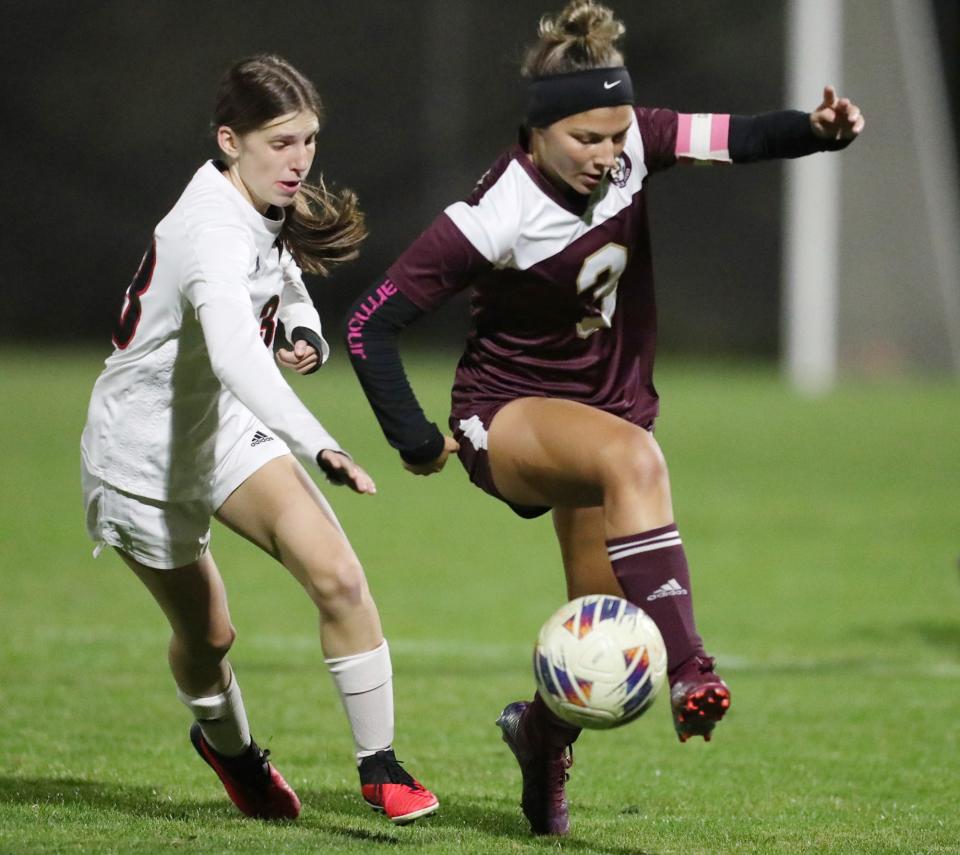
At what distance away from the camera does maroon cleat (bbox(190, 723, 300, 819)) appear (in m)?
4.77

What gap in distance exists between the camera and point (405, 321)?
4.17 meters

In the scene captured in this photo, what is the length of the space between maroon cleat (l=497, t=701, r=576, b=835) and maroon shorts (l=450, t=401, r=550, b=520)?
69cm

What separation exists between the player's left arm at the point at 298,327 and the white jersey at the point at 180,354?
0.08m

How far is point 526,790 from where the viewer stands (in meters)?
4.60

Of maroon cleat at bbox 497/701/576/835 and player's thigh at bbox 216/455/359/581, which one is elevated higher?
player's thigh at bbox 216/455/359/581

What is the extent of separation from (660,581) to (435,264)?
0.98 metres

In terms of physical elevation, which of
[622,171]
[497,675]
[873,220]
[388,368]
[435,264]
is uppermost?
[873,220]

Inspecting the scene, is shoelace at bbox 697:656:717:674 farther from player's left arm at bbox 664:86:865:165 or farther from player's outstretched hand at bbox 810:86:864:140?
player's outstretched hand at bbox 810:86:864:140

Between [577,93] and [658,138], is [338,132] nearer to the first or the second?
[658,138]

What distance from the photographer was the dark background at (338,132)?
92.6 ft

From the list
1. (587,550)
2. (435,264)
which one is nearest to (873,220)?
(587,550)

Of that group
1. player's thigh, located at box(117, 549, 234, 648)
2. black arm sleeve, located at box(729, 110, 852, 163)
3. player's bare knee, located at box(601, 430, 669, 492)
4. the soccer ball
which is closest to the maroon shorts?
player's bare knee, located at box(601, 430, 669, 492)

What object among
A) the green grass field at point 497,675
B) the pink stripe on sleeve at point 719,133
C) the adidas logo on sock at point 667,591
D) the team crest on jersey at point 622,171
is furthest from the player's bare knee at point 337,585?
the pink stripe on sleeve at point 719,133

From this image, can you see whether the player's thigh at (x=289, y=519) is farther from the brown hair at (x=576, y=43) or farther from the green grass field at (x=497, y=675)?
the brown hair at (x=576, y=43)
